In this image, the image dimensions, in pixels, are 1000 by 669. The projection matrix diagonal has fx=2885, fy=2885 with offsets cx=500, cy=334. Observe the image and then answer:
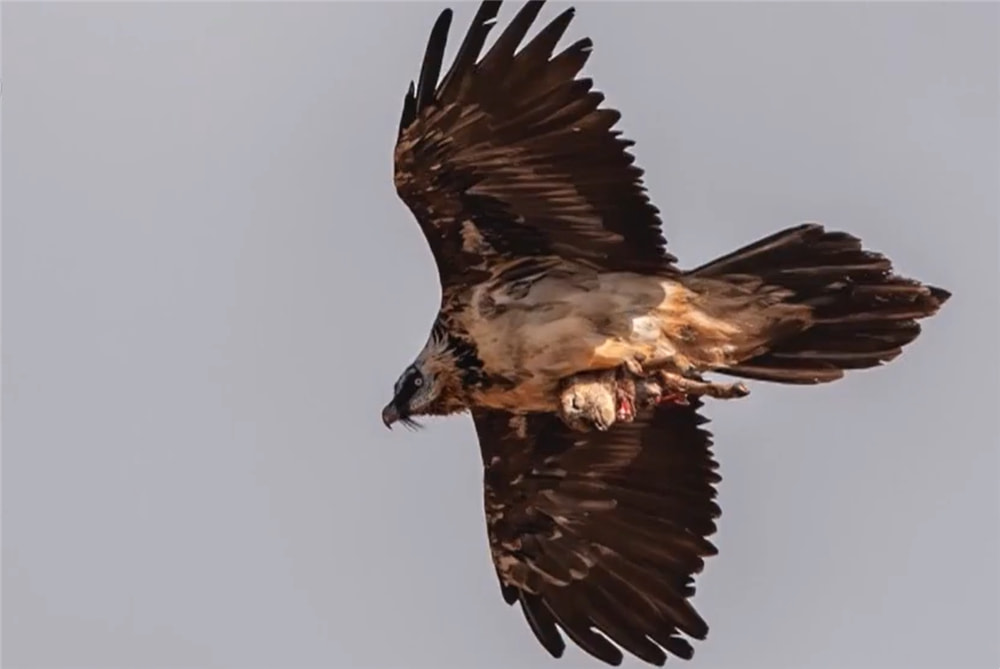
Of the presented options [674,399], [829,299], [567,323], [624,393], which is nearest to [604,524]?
[674,399]

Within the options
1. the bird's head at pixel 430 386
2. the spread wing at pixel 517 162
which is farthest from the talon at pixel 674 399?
the bird's head at pixel 430 386

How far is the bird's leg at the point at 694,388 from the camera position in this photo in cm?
1454

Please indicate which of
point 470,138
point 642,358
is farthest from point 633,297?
point 470,138

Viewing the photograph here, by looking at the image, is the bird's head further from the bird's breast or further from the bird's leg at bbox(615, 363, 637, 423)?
the bird's leg at bbox(615, 363, 637, 423)

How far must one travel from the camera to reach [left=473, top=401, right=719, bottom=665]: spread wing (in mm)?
15445

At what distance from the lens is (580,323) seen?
47.7ft

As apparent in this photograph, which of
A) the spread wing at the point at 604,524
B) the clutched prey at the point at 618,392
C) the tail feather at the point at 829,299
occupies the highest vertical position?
the tail feather at the point at 829,299

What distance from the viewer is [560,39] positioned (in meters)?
13.8

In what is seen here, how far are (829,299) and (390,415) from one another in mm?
2412

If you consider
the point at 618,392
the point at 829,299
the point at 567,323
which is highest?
the point at 829,299

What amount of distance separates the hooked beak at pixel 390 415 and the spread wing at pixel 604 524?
0.47m

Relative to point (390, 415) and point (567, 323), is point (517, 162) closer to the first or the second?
point (567, 323)

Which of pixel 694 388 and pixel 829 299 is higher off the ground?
pixel 829 299

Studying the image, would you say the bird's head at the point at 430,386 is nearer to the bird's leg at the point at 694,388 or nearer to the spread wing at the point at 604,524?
the spread wing at the point at 604,524
